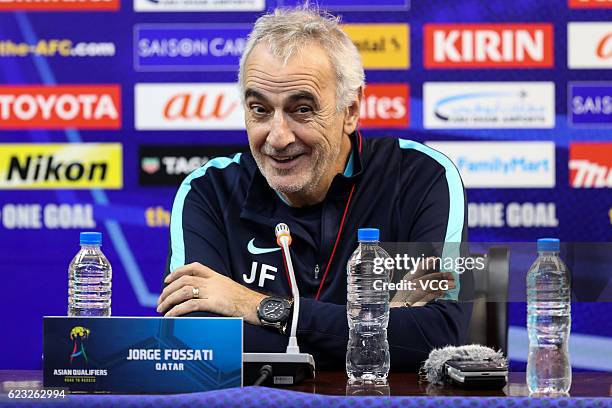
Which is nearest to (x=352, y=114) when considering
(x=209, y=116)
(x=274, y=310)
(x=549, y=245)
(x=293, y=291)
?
(x=274, y=310)

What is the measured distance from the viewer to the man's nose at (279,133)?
2.35 metres

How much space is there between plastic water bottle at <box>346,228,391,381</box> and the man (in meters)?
0.31

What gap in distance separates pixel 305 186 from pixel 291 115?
19 centimetres

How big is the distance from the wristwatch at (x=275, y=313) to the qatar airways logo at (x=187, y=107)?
2.16m

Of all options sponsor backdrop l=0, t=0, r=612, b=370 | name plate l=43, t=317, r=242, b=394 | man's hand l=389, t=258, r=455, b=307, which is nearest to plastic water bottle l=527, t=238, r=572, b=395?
man's hand l=389, t=258, r=455, b=307

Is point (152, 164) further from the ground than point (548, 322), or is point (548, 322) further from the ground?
point (152, 164)

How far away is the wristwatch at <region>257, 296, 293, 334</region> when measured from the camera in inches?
80.0

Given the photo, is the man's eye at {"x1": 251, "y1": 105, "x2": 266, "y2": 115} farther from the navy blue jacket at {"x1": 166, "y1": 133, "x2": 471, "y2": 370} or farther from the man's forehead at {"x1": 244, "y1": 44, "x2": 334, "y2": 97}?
the navy blue jacket at {"x1": 166, "y1": 133, "x2": 471, "y2": 370}

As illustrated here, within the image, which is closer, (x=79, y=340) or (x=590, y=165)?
(x=79, y=340)

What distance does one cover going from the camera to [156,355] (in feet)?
5.18

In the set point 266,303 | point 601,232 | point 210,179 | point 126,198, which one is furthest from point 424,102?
point 266,303

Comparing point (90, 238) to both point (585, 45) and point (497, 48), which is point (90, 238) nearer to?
point (497, 48)

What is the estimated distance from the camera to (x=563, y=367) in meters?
1.64

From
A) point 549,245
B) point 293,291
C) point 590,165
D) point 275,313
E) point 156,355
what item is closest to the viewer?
point 156,355
